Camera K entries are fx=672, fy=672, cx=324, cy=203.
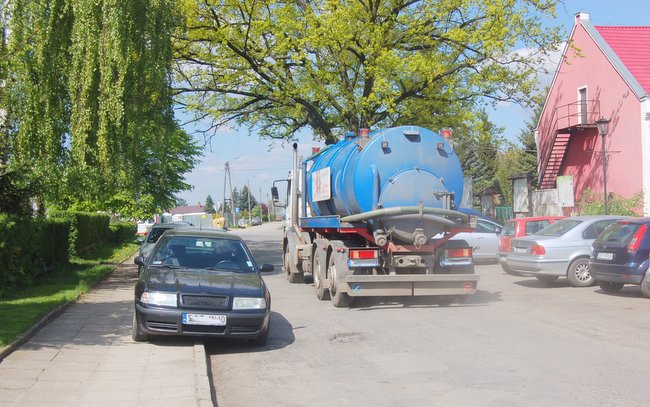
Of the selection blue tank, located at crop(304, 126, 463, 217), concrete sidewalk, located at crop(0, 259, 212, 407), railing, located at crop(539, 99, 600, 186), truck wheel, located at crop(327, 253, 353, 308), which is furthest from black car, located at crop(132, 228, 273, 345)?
railing, located at crop(539, 99, 600, 186)

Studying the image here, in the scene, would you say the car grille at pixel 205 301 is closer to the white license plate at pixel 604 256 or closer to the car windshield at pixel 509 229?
the white license plate at pixel 604 256

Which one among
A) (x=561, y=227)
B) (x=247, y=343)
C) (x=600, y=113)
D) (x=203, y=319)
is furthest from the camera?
(x=600, y=113)

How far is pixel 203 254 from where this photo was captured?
10.0m

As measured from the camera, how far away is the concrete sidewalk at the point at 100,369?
6.17m

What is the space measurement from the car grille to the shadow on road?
0.70m

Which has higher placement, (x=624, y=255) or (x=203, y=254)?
(x=203, y=254)

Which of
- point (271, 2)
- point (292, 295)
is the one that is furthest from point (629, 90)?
point (292, 295)

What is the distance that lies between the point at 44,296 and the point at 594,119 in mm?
26505

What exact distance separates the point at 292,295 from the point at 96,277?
5836mm

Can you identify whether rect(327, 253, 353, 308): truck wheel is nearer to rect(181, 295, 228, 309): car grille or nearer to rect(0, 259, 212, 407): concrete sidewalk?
rect(0, 259, 212, 407): concrete sidewalk

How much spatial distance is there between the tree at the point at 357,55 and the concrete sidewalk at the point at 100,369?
14975 millimetres

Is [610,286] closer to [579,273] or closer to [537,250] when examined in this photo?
[579,273]

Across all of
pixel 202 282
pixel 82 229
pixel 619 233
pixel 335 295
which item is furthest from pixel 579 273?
pixel 82 229

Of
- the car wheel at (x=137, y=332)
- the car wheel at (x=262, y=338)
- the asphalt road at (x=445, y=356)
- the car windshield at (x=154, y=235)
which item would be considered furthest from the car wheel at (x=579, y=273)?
the car windshield at (x=154, y=235)
